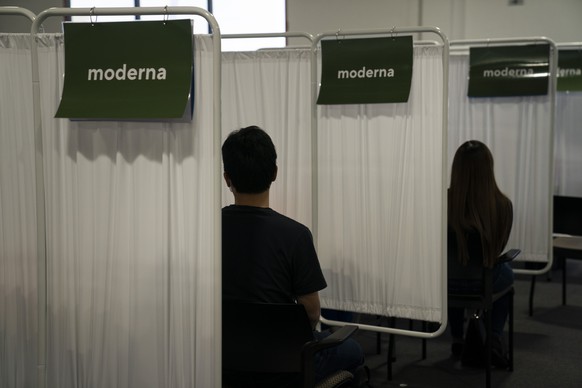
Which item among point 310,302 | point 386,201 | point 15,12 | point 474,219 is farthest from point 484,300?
point 15,12

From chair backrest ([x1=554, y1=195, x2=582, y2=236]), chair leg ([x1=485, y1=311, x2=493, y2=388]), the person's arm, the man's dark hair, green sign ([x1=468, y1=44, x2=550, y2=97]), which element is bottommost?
chair leg ([x1=485, y1=311, x2=493, y2=388])

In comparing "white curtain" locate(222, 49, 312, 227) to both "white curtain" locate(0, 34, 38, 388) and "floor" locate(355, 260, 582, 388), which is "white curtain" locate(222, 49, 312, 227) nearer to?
"floor" locate(355, 260, 582, 388)

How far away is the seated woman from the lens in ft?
10.3

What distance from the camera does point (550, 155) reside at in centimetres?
407

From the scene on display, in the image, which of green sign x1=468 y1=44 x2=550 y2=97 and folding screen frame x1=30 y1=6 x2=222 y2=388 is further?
green sign x1=468 y1=44 x2=550 y2=97

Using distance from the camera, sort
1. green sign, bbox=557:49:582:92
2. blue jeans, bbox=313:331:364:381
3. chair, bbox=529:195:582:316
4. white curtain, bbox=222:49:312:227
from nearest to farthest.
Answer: blue jeans, bbox=313:331:364:381 < white curtain, bbox=222:49:312:227 < chair, bbox=529:195:582:316 < green sign, bbox=557:49:582:92

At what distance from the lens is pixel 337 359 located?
2289 mm

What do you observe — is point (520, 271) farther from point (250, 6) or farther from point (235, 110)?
point (250, 6)

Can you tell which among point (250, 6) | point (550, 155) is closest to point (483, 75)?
point (550, 155)

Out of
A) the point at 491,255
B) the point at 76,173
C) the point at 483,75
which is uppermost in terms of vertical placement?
the point at 483,75

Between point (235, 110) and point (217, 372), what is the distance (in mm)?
1656

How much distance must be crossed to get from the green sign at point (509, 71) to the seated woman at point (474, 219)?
3.15 feet

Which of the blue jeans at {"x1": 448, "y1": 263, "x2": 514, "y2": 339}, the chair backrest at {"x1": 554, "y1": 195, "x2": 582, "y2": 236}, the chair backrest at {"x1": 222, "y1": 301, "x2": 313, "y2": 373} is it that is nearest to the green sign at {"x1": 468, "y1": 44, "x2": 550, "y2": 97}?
the chair backrest at {"x1": 554, "y1": 195, "x2": 582, "y2": 236}

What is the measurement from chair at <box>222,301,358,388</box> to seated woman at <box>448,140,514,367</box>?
1.34 metres
